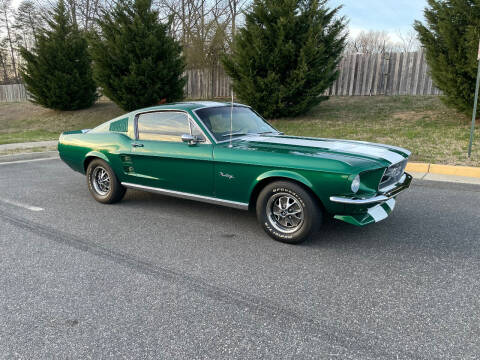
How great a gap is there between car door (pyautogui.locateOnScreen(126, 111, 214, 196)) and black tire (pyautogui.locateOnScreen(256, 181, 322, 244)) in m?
0.75

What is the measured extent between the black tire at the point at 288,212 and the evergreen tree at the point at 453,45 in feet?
28.8

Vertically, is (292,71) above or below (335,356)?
above

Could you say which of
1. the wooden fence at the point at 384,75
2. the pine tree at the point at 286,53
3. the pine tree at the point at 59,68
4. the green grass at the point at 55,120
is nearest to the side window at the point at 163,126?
the pine tree at the point at 286,53

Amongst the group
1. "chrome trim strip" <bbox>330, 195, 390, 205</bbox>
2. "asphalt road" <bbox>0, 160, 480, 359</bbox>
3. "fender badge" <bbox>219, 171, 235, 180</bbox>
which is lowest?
"asphalt road" <bbox>0, 160, 480, 359</bbox>

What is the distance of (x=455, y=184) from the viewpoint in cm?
636

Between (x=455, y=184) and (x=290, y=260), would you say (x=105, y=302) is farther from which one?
(x=455, y=184)

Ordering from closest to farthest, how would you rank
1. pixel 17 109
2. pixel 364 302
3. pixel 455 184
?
1. pixel 364 302
2. pixel 455 184
3. pixel 17 109

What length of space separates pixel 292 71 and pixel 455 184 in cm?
767

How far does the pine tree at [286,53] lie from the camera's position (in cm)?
1242

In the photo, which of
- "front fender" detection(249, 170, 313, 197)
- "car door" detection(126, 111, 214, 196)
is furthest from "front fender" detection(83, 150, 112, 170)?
"front fender" detection(249, 170, 313, 197)

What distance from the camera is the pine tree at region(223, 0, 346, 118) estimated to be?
40.8 feet

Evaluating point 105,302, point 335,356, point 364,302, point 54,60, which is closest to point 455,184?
point 364,302

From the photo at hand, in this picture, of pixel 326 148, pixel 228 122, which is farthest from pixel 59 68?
pixel 326 148

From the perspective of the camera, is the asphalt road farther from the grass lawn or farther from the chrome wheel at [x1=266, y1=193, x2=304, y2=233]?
the grass lawn
